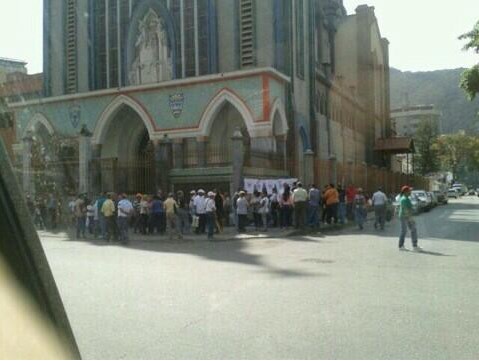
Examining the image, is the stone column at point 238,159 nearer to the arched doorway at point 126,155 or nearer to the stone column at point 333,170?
the arched doorway at point 126,155

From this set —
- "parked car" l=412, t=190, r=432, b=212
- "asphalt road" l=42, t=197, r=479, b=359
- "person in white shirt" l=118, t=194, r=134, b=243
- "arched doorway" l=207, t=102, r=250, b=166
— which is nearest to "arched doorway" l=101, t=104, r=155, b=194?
"arched doorway" l=207, t=102, r=250, b=166

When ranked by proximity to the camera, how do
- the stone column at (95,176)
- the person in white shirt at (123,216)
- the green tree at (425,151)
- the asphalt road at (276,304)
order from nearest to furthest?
the asphalt road at (276,304) < the person in white shirt at (123,216) < the stone column at (95,176) < the green tree at (425,151)

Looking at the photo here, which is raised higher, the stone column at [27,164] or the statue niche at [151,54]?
the statue niche at [151,54]

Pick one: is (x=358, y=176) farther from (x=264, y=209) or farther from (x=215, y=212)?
(x=215, y=212)

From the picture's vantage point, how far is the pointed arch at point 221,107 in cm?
2409

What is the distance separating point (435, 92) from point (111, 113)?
3140 inches

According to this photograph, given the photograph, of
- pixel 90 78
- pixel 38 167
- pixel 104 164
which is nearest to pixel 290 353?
pixel 104 164

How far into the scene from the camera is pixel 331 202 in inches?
815

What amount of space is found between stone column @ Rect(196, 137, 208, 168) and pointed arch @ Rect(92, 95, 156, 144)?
3298 mm

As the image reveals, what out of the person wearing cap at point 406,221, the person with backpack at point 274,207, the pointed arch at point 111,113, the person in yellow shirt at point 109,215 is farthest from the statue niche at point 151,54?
the person wearing cap at point 406,221

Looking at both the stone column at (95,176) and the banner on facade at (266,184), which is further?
the stone column at (95,176)

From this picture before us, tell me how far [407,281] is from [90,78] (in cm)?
2687

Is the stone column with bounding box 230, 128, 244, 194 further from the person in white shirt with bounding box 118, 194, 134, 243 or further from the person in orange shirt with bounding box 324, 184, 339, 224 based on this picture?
the person in white shirt with bounding box 118, 194, 134, 243

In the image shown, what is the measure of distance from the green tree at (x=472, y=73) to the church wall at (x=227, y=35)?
38.6 feet
